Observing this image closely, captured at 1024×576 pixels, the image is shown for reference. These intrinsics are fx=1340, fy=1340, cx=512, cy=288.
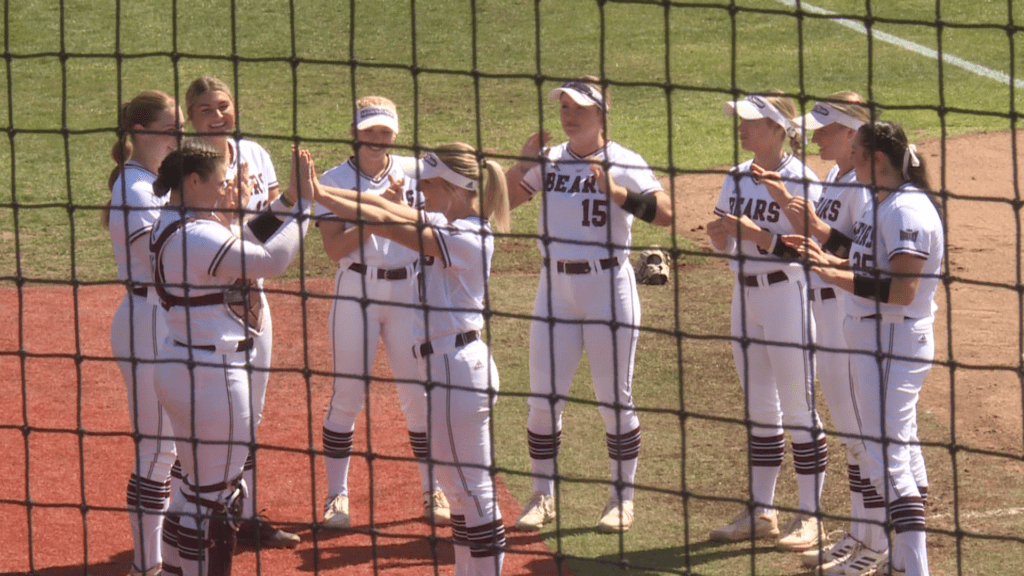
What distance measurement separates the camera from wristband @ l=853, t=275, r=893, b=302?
14.5ft

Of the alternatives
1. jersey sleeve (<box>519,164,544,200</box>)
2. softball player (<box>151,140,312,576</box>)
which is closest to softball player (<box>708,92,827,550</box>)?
jersey sleeve (<box>519,164,544,200</box>)

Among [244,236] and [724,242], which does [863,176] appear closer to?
[724,242]

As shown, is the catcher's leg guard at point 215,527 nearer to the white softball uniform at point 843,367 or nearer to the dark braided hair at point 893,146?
the white softball uniform at point 843,367

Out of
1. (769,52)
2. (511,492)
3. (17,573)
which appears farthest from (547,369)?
(769,52)

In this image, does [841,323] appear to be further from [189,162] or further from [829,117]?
[189,162]

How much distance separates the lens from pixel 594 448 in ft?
20.5

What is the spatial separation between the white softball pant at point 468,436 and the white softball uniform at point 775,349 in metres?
1.12

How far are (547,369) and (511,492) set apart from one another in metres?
0.73

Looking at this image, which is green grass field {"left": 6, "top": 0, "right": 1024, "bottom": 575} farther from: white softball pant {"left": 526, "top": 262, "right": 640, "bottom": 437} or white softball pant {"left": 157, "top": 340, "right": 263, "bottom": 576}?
white softball pant {"left": 157, "top": 340, "right": 263, "bottom": 576}

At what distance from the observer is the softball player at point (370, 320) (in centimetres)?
538

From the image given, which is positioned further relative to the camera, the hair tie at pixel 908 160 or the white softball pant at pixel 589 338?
the white softball pant at pixel 589 338

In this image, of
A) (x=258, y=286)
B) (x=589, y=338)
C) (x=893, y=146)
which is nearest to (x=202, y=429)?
(x=258, y=286)

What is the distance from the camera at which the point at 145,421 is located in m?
4.75

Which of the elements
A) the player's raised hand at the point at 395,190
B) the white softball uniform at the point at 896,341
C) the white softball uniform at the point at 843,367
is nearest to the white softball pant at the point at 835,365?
the white softball uniform at the point at 843,367
